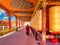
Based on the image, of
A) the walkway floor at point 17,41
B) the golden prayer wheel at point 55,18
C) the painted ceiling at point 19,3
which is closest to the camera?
the golden prayer wheel at point 55,18

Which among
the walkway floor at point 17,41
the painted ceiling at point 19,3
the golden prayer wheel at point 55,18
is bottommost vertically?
the walkway floor at point 17,41

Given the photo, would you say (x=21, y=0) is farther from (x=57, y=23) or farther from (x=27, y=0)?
(x=57, y=23)

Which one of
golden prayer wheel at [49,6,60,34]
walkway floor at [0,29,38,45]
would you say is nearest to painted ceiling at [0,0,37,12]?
walkway floor at [0,29,38,45]

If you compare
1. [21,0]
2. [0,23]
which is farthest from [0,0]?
[0,23]

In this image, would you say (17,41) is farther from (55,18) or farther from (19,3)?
(55,18)

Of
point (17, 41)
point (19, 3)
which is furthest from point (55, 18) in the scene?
point (19, 3)

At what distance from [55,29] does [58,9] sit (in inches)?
26.5

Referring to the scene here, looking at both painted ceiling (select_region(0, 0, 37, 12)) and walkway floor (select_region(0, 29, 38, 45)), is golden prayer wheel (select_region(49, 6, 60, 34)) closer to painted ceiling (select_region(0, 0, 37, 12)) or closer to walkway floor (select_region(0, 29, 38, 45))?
walkway floor (select_region(0, 29, 38, 45))

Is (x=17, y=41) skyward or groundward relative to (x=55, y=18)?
groundward

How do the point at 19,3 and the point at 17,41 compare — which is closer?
the point at 17,41

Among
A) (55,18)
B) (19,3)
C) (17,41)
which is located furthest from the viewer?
(19,3)

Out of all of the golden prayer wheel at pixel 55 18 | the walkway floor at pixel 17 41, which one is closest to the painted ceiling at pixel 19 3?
the walkway floor at pixel 17 41

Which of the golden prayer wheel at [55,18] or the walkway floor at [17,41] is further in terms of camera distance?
the walkway floor at [17,41]

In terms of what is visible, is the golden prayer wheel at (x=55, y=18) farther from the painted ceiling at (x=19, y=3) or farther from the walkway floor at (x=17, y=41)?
the painted ceiling at (x=19, y=3)
